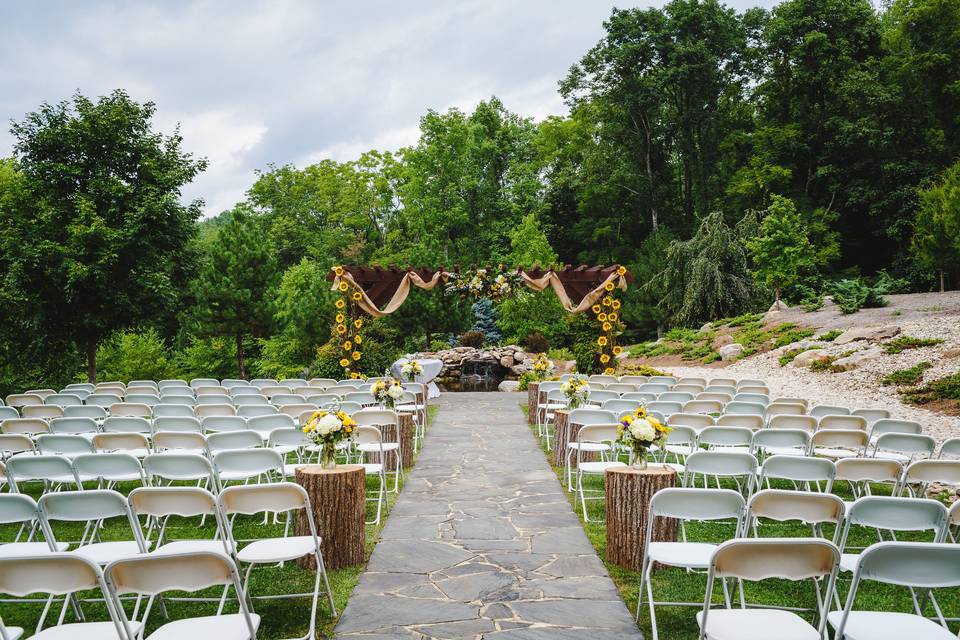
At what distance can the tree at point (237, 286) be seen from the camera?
22125 millimetres

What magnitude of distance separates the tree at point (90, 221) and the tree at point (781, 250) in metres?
20.4

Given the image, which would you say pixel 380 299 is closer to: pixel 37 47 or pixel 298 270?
pixel 37 47

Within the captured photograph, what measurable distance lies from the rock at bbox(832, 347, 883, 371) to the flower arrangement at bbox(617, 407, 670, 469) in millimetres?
11772

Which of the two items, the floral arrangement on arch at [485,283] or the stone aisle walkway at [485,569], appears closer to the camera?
the stone aisle walkway at [485,569]

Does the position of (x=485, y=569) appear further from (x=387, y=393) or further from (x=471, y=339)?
(x=471, y=339)

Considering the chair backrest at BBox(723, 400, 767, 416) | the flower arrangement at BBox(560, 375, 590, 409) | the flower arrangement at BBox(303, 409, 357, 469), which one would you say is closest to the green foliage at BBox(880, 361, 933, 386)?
the chair backrest at BBox(723, 400, 767, 416)

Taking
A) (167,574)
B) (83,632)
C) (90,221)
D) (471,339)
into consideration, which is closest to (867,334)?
(471,339)

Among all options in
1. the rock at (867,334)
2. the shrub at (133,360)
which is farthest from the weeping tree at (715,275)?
the shrub at (133,360)

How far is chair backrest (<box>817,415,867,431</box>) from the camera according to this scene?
6172mm

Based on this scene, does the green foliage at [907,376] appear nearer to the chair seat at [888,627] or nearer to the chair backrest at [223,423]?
the chair seat at [888,627]

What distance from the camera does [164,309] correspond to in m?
13.6

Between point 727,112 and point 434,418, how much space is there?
2948 centimetres

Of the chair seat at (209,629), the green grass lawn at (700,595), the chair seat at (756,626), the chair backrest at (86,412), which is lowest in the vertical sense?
the green grass lawn at (700,595)

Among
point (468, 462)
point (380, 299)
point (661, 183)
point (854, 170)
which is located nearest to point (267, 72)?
point (380, 299)
